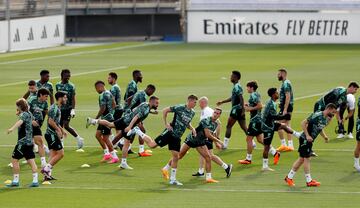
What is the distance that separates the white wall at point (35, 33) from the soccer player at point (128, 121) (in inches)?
1414

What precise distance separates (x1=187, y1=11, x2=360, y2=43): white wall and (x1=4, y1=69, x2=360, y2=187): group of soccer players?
35.5 meters

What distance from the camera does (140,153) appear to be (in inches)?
1115

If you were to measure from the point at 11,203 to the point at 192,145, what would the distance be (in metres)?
4.73

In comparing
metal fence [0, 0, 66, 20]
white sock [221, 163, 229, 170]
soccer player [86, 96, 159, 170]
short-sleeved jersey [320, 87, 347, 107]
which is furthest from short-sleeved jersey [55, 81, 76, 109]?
metal fence [0, 0, 66, 20]

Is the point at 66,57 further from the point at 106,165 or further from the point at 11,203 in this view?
→ the point at 11,203

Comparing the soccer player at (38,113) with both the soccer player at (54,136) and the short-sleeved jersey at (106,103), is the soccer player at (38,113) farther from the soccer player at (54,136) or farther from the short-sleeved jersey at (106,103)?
the short-sleeved jersey at (106,103)

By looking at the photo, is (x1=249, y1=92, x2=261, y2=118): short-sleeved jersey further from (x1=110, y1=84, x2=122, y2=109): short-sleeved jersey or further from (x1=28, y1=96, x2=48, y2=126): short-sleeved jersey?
(x1=28, y1=96, x2=48, y2=126): short-sleeved jersey

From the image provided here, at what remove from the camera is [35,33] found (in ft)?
217

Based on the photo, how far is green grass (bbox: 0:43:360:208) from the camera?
74.4 ft

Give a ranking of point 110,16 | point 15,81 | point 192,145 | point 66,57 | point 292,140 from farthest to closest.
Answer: point 110,16 → point 66,57 → point 15,81 → point 292,140 → point 192,145

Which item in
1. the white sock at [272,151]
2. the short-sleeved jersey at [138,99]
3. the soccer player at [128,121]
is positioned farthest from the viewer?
the white sock at [272,151]

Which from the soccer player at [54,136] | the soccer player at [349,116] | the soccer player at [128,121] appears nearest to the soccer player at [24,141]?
the soccer player at [54,136]

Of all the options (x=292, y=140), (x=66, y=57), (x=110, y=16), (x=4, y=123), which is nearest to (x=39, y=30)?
(x=66, y=57)

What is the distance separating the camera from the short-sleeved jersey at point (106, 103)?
27298 millimetres
